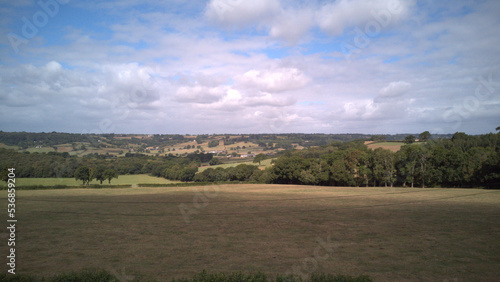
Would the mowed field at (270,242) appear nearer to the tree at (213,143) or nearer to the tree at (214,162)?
the tree at (214,162)

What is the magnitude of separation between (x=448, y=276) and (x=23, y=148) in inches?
4795

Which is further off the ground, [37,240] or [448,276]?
[448,276]

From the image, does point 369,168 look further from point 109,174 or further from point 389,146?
point 109,174

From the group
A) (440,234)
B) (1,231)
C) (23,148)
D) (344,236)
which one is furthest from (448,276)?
(23,148)

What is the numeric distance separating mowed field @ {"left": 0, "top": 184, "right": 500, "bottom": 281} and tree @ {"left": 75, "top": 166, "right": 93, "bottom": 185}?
4435cm

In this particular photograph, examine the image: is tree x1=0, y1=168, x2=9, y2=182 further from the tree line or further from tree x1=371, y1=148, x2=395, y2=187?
tree x1=371, y1=148, x2=395, y2=187

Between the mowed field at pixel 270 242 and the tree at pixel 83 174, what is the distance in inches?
1746

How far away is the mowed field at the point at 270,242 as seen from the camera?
13.7m

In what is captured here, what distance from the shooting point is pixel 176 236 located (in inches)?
814

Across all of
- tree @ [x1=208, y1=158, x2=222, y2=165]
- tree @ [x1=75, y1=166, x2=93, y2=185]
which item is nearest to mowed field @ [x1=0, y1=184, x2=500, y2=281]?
tree @ [x1=75, y1=166, x2=93, y2=185]

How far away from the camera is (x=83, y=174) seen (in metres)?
72.3

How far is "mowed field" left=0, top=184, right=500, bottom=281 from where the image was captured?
44.9 ft

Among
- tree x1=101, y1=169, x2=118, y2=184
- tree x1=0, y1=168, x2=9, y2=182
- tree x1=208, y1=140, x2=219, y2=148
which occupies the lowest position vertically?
tree x1=101, y1=169, x2=118, y2=184

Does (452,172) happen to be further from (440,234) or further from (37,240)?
(37,240)
